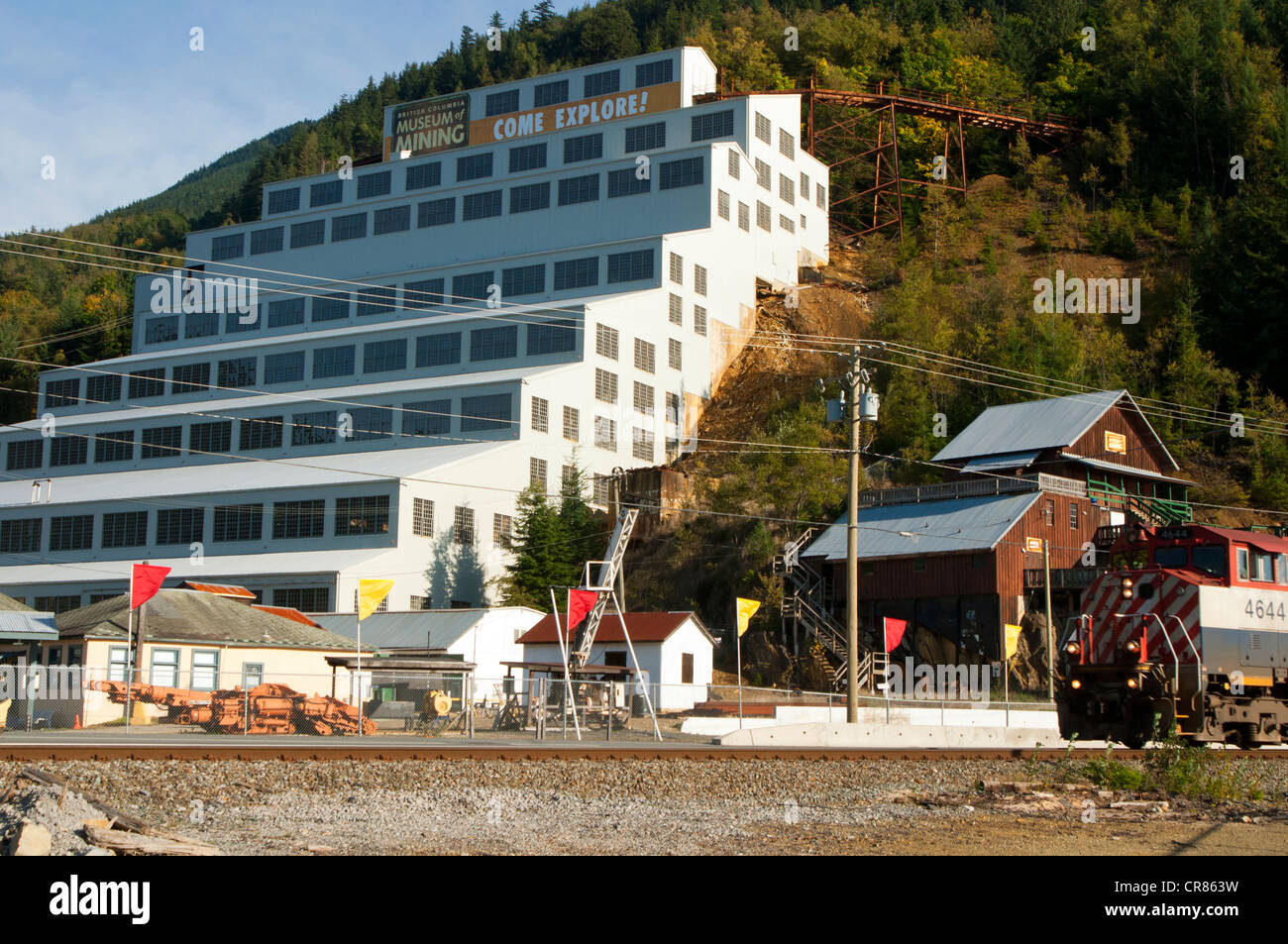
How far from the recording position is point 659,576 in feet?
223

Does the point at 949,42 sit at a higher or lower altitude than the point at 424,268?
higher

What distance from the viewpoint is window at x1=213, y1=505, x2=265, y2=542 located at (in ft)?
216

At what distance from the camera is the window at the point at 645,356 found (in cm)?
7806

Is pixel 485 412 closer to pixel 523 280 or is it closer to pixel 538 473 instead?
pixel 538 473

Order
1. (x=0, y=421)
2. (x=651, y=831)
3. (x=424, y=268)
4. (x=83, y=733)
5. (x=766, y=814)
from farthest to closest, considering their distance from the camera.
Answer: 1. (x=0, y=421)
2. (x=424, y=268)
3. (x=83, y=733)
4. (x=766, y=814)
5. (x=651, y=831)

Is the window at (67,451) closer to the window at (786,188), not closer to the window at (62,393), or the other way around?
the window at (62,393)

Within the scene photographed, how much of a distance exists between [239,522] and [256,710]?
114 ft

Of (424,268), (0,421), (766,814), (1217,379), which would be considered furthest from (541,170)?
(766,814)

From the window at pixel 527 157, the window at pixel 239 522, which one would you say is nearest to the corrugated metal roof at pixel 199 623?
the window at pixel 239 522

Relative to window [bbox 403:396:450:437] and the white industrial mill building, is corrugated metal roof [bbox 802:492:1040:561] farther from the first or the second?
window [bbox 403:396:450:437]

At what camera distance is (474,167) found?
95.4 meters

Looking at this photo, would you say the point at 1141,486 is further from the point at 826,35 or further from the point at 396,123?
the point at 826,35

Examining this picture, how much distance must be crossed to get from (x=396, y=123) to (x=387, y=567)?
54417mm

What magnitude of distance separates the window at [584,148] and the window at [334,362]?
2298 cm
